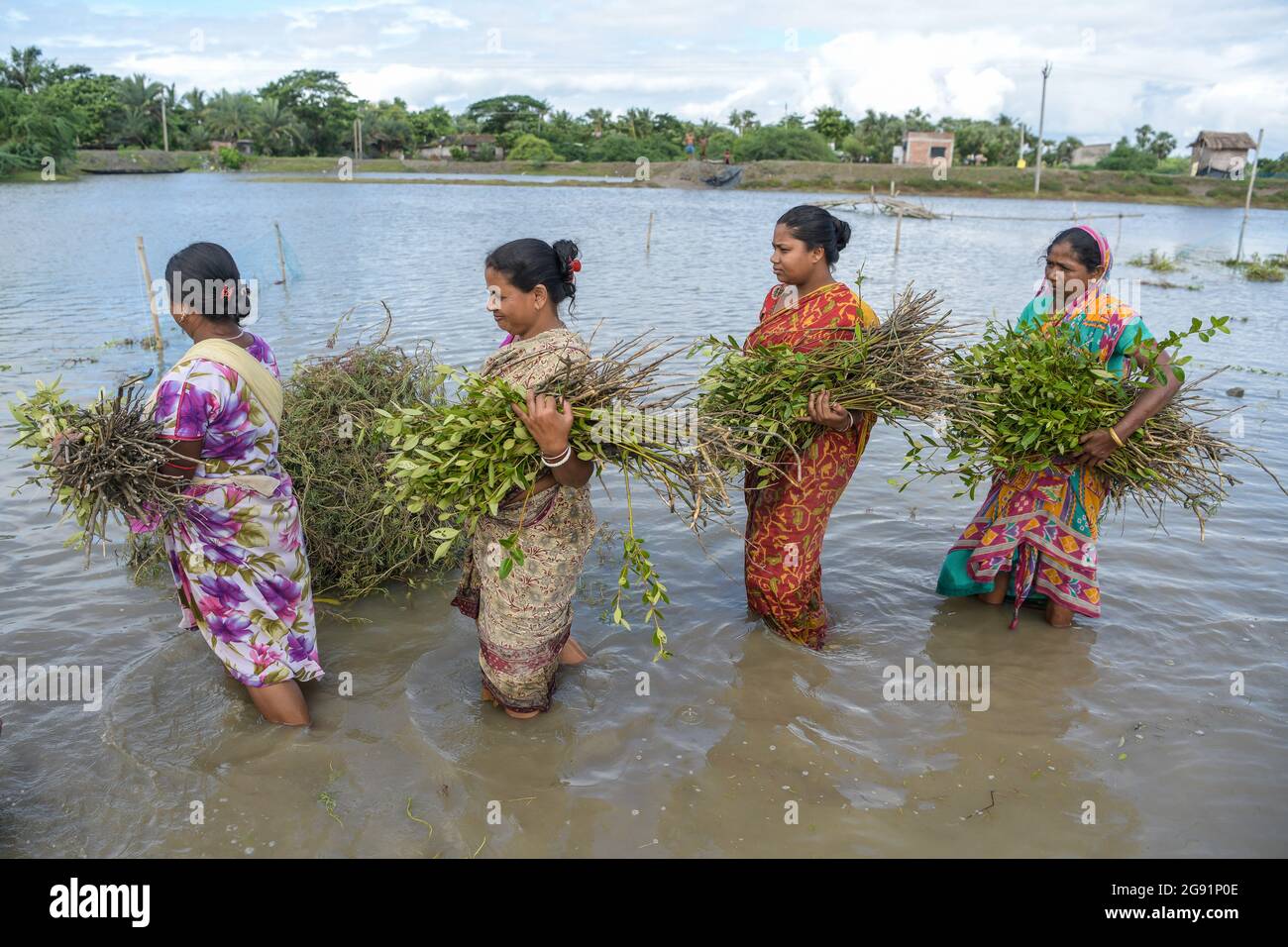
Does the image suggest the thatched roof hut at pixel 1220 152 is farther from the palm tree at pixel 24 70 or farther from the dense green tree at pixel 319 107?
the palm tree at pixel 24 70

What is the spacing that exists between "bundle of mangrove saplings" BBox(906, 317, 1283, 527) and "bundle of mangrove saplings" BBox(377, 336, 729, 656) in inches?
43.0

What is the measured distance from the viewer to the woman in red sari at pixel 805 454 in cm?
337

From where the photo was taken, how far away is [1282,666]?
3.79 meters

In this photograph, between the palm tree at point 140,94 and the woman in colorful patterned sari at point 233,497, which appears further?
the palm tree at point 140,94

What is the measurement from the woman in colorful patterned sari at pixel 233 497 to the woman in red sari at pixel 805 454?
170 cm

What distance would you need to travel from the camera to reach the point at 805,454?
3.49 meters

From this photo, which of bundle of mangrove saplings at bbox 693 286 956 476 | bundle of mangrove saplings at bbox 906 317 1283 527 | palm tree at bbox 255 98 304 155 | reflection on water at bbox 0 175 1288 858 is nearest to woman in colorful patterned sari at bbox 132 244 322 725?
reflection on water at bbox 0 175 1288 858

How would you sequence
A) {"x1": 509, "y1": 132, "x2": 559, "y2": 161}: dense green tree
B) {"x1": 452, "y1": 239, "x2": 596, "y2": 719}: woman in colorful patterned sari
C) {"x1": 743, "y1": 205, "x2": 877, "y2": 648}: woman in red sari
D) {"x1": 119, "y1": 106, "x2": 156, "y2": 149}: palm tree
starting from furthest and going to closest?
{"x1": 509, "y1": 132, "x2": 559, "y2": 161}: dense green tree < {"x1": 119, "y1": 106, "x2": 156, "y2": 149}: palm tree < {"x1": 743, "y1": 205, "x2": 877, "y2": 648}: woman in red sari < {"x1": 452, "y1": 239, "x2": 596, "y2": 719}: woman in colorful patterned sari

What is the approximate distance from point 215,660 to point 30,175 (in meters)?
45.1

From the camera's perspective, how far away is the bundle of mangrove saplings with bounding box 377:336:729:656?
271cm

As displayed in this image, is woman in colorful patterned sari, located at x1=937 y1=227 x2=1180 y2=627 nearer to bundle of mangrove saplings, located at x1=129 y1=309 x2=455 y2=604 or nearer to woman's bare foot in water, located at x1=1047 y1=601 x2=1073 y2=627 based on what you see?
woman's bare foot in water, located at x1=1047 y1=601 x2=1073 y2=627

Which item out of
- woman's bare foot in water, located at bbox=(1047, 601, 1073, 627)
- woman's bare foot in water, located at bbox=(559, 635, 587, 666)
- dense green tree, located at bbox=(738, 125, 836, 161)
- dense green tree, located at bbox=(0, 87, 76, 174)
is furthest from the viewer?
dense green tree, located at bbox=(738, 125, 836, 161)

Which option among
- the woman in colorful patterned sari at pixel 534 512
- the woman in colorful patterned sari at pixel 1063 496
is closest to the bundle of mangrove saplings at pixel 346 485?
the woman in colorful patterned sari at pixel 534 512

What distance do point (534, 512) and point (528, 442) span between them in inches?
12.0
